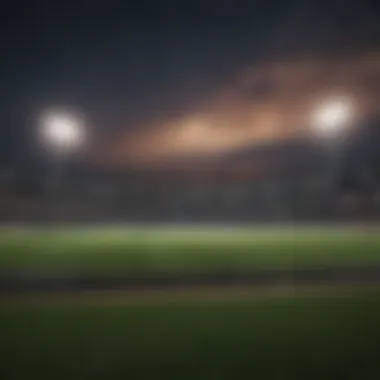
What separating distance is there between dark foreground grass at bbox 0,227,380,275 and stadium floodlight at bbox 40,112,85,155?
1.72ft

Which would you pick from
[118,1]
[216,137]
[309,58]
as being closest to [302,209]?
[216,137]

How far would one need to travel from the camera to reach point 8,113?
2.33 m

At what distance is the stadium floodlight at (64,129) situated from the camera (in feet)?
7.72

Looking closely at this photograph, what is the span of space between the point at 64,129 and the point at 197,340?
1537mm

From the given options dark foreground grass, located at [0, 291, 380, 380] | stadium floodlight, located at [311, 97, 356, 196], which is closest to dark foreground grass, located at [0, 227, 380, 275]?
dark foreground grass, located at [0, 291, 380, 380]

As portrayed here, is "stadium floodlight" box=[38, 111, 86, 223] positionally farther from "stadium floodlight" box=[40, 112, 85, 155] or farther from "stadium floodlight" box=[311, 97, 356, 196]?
"stadium floodlight" box=[311, 97, 356, 196]

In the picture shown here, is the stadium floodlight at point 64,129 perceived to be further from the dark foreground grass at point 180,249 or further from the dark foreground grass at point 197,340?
the dark foreground grass at point 197,340

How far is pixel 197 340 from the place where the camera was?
7.58 feet

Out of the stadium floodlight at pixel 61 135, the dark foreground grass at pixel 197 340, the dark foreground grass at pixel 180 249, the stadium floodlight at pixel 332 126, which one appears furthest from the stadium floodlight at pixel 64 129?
the stadium floodlight at pixel 332 126

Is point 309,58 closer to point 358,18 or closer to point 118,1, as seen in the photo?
point 358,18

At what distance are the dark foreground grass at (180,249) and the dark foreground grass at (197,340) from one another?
23 cm

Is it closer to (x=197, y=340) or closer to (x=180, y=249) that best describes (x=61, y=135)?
(x=180, y=249)

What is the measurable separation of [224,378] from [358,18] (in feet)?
7.94

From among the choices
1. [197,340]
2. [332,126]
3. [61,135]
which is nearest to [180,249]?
[197,340]
